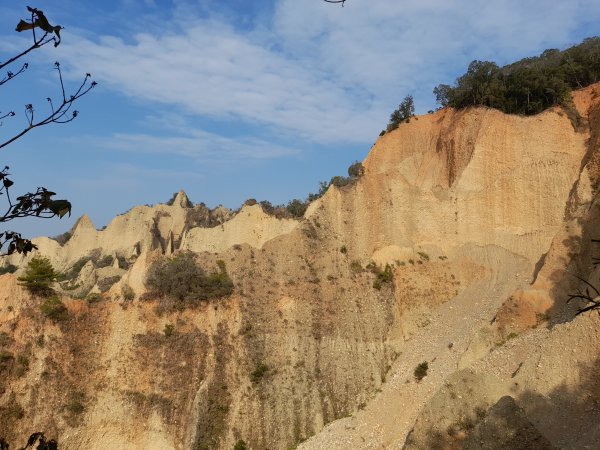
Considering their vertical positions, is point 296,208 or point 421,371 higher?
point 296,208

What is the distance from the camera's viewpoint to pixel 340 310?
2695cm

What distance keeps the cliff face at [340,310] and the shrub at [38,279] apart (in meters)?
0.48

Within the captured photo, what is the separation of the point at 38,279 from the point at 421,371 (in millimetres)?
17878

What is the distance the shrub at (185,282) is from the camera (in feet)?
85.0

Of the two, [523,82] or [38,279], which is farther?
[523,82]

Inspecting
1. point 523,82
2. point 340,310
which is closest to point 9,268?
point 340,310

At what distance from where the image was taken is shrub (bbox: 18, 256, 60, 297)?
25.0 meters

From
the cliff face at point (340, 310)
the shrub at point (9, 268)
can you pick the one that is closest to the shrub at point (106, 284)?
the cliff face at point (340, 310)

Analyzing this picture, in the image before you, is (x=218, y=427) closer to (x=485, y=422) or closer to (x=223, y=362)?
(x=223, y=362)

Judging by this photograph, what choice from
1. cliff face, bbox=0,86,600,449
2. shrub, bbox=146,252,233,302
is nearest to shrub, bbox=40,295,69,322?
cliff face, bbox=0,86,600,449

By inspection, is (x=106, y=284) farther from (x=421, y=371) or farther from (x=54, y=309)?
(x=421, y=371)

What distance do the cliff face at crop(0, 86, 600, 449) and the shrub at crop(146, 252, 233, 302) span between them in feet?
1.90

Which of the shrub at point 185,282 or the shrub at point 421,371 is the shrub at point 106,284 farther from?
the shrub at point 421,371

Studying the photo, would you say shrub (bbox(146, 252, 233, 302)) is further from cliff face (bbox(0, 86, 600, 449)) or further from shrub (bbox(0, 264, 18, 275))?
shrub (bbox(0, 264, 18, 275))
